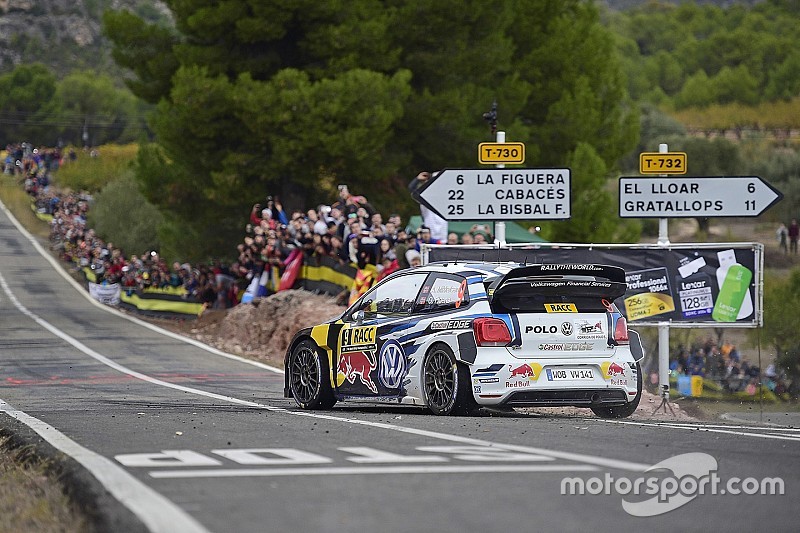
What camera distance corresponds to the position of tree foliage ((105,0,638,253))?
3634cm

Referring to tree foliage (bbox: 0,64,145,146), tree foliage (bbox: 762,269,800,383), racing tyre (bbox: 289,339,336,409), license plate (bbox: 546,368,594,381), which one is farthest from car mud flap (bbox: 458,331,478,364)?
tree foliage (bbox: 0,64,145,146)

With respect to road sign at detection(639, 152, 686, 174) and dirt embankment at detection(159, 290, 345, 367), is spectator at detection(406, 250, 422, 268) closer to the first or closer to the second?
dirt embankment at detection(159, 290, 345, 367)

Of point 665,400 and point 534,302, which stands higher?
point 534,302

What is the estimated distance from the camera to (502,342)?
12719 millimetres

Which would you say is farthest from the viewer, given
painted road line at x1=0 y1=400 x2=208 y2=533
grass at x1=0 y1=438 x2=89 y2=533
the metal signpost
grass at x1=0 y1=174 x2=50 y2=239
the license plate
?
grass at x1=0 y1=174 x2=50 y2=239

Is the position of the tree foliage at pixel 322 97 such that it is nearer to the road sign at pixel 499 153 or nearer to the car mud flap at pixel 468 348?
the road sign at pixel 499 153

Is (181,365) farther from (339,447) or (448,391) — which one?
(339,447)

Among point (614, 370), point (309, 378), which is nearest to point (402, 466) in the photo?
point (614, 370)

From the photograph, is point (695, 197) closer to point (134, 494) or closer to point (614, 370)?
point (614, 370)

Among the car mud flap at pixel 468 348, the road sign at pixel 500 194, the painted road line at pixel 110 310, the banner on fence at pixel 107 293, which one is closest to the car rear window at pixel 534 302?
the car mud flap at pixel 468 348

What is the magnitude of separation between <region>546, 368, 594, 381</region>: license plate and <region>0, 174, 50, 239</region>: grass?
258ft

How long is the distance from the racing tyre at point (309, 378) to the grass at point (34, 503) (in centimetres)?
513

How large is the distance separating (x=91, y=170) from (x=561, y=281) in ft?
339

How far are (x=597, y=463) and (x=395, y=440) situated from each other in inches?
76.4
